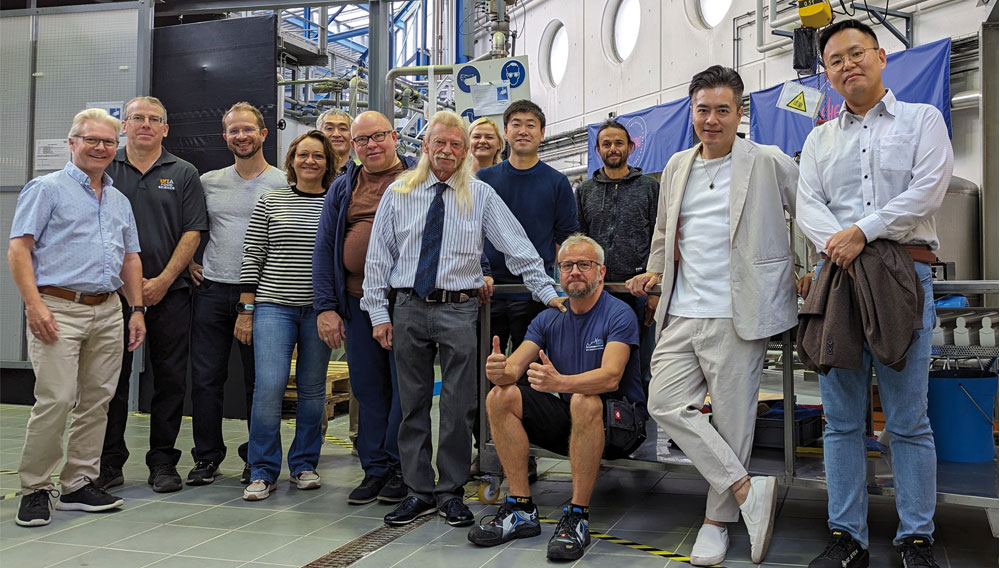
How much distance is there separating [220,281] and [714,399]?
8.44 feet

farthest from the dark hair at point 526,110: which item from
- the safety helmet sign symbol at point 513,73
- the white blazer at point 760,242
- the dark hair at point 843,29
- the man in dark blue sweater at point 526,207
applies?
the safety helmet sign symbol at point 513,73

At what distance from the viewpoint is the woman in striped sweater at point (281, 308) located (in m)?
4.14

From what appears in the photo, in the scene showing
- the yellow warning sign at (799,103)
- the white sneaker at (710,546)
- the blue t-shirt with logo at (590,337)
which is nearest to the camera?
the white sneaker at (710,546)

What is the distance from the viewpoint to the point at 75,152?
3848mm

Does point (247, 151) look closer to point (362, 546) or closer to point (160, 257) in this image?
point (160, 257)

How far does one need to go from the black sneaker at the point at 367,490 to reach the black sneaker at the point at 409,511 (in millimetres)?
326

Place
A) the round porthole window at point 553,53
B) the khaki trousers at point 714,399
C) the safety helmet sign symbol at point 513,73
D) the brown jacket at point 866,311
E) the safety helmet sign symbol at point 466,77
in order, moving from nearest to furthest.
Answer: the brown jacket at point 866,311 < the khaki trousers at point 714,399 < the safety helmet sign symbol at point 513,73 < the safety helmet sign symbol at point 466,77 < the round porthole window at point 553,53

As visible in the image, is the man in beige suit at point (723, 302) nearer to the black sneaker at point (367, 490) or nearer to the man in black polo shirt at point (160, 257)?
the black sneaker at point (367, 490)

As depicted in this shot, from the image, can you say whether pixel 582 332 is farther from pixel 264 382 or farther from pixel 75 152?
pixel 75 152

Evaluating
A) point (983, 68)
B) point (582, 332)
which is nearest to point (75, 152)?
point (582, 332)

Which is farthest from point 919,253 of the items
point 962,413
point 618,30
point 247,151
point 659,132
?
point 618,30

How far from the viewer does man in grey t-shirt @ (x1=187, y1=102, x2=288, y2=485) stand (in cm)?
436

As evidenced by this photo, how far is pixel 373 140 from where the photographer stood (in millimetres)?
3965

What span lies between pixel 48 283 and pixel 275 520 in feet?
4.72
